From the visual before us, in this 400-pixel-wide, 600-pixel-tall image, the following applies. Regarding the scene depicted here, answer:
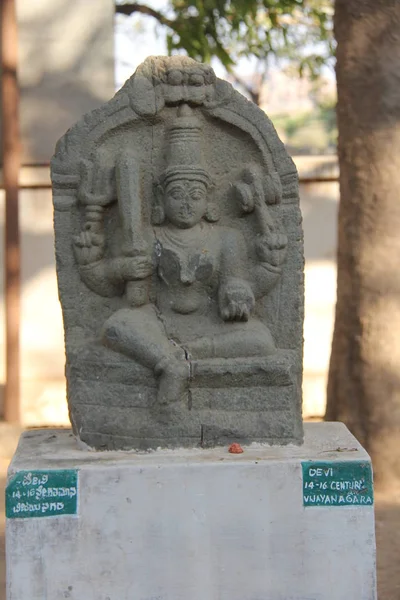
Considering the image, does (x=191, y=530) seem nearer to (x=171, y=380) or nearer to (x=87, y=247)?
(x=171, y=380)

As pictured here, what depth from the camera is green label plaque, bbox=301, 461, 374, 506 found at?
3.69 meters

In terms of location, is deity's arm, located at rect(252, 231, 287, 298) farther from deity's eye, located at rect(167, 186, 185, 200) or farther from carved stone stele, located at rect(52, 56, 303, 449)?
deity's eye, located at rect(167, 186, 185, 200)

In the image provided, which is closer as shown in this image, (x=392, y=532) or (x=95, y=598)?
(x=95, y=598)

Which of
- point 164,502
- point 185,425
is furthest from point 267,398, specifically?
point 164,502

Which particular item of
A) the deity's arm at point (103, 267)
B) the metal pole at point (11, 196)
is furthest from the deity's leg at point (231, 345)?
the metal pole at point (11, 196)

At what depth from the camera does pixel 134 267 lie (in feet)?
12.8

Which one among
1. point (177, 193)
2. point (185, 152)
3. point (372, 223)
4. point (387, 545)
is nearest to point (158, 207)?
point (177, 193)

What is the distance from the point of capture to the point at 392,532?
5.32 m

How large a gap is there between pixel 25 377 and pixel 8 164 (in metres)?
1.67

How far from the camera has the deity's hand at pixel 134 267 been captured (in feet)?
12.8

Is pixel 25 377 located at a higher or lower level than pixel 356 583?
higher

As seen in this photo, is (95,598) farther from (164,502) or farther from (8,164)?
(8,164)

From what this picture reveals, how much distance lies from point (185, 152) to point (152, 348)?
800 mm

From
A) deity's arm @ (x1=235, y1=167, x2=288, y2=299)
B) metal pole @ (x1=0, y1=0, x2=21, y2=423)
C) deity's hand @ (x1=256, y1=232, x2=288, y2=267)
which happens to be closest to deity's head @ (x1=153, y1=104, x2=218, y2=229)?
deity's arm @ (x1=235, y1=167, x2=288, y2=299)
